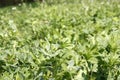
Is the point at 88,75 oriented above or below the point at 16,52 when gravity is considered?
below

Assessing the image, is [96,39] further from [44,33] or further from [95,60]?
[44,33]

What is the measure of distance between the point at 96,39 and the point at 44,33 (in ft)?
→ 3.15

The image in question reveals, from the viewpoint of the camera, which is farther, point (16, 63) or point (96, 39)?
point (96, 39)

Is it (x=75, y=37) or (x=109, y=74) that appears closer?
(x=109, y=74)

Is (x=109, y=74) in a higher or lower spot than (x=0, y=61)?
lower

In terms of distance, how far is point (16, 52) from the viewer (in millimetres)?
2787

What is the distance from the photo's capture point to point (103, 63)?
262 centimetres

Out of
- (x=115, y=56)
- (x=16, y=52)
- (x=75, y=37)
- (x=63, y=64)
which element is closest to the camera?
→ (x=63, y=64)

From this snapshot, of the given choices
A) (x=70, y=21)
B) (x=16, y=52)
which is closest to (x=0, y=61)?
(x=16, y=52)

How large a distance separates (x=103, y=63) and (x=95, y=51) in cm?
13

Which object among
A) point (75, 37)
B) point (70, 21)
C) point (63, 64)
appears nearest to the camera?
point (63, 64)

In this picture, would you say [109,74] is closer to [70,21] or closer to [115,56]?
[115,56]

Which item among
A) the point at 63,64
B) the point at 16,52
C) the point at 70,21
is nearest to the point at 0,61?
the point at 16,52

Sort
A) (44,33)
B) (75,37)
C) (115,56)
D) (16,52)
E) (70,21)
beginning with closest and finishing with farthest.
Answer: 1. (115,56)
2. (16,52)
3. (75,37)
4. (44,33)
5. (70,21)
